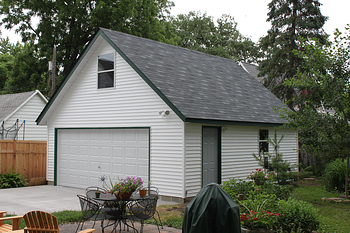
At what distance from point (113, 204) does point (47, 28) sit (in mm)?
23633

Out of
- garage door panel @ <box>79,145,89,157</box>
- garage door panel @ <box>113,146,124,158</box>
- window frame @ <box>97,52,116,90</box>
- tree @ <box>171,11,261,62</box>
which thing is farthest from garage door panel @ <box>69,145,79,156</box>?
tree @ <box>171,11,261,62</box>

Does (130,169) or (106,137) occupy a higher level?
(106,137)

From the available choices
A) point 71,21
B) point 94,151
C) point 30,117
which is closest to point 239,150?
point 94,151

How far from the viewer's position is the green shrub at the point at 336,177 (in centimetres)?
1295

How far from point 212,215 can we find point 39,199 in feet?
28.8

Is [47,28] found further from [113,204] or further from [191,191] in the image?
[113,204]

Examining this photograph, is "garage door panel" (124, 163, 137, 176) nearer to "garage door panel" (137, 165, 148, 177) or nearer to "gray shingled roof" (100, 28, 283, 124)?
"garage door panel" (137, 165, 148, 177)

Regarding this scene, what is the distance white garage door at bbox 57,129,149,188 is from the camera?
40.5 ft

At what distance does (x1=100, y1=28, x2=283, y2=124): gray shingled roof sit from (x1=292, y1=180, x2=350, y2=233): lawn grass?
9.72 feet

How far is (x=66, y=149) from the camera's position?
14.9 metres

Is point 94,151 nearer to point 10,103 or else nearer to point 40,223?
point 40,223

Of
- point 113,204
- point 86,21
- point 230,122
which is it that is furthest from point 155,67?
point 86,21

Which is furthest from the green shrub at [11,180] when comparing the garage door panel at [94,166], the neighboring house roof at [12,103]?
the neighboring house roof at [12,103]

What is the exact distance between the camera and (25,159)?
1558 centimetres
